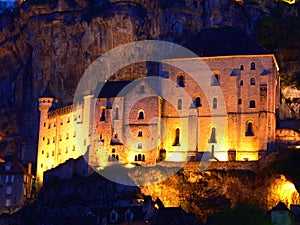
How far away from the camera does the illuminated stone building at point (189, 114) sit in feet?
324

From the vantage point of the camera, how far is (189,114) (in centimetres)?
10094

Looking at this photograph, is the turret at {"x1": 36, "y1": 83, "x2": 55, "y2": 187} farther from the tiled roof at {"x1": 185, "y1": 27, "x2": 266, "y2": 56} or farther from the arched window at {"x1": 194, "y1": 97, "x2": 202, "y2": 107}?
the arched window at {"x1": 194, "y1": 97, "x2": 202, "y2": 107}

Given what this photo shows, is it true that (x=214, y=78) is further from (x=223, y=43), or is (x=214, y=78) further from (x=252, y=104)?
(x=252, y=104)

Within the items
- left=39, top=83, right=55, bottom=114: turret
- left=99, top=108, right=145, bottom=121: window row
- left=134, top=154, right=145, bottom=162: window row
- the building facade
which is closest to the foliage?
left=134, top=154, right=145, bottom=162: window row

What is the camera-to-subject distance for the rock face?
11650cm

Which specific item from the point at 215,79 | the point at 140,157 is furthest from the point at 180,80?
the point at 140,157

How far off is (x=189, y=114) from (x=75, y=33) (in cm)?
2449

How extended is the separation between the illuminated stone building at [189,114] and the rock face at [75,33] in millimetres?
13462

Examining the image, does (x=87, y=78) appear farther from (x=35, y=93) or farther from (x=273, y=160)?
(x=273, y=160)

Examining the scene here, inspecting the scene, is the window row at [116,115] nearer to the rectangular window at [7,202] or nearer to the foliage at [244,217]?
the rectangular window at [7,202]

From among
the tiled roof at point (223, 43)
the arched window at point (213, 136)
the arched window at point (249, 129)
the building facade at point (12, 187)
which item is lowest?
the building facade at point (12, 187)

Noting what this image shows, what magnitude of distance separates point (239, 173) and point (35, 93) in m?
37.8

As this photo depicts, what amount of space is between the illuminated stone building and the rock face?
44.2ft

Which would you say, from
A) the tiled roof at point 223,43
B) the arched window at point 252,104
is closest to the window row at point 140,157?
the arched window at point 252,104
